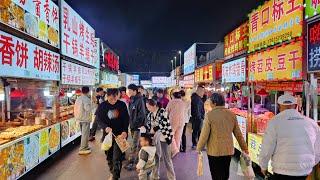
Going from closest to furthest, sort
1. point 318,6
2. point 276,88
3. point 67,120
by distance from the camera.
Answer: point 318,6 → point 276,88 → point 67,120

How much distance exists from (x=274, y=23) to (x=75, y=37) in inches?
268

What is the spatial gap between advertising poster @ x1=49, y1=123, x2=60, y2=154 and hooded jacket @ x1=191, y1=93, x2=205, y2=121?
3.90 meters

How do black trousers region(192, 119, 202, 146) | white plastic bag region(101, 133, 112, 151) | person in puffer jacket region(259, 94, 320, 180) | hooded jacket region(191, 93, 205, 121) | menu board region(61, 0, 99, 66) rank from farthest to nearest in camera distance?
black trousers region(192, 119, 202, 146) < hooded jacket region(191, 93, 205, 121) < menu board region(61, 0, 99, 66) < white plastic bag region(101, 133, 112, 151) < person in puffer jacket region(259, 94, 320, 180)

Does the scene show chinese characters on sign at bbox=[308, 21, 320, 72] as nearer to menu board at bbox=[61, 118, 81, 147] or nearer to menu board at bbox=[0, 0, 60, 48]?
menu board at bbox=[0, 0, 60, 48]

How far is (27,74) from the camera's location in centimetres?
675

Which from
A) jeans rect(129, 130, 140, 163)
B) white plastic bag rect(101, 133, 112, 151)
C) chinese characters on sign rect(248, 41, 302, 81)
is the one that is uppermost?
chinese characters on sign rect(248, 41, 302, 81)

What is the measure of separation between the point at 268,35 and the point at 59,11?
A: 5677 mm

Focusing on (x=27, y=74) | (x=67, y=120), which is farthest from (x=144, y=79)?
(x=27, y=74)

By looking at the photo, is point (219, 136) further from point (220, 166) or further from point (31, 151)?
point (31, 151)

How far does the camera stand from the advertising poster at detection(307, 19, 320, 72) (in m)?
4.66

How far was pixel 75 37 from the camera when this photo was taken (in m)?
11.0

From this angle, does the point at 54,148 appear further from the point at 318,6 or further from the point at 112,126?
the point at 318,6

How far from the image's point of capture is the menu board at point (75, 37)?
960 centimetres

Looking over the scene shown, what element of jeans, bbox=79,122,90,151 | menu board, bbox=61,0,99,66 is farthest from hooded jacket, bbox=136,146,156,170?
menu board, bbox=61,0,99,66
